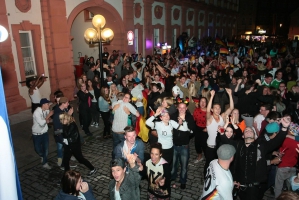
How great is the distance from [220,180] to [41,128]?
4836 millimetres

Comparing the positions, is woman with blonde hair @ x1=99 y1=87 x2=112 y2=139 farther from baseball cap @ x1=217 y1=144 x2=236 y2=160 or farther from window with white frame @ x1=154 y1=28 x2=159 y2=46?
window with white frame @ x1=154 y1=28 x2=159 y2=46

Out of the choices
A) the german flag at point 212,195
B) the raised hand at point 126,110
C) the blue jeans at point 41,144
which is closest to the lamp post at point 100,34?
the raised hand at point 126,110

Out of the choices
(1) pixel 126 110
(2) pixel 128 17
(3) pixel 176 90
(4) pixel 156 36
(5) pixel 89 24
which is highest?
(2) pixel 128 17

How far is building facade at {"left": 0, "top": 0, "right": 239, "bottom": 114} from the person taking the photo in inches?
422

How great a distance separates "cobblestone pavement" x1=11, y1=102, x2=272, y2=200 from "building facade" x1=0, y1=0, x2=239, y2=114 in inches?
143

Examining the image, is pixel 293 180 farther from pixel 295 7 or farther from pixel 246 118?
pixel 295 7

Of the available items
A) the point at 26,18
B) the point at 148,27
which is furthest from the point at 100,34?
the point at 148,27

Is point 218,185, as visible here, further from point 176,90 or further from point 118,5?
point 118,5

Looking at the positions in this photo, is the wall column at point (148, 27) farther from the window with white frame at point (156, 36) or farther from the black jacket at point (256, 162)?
the black jacket at point (256, 162)

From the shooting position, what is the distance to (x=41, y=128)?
6.41 metres

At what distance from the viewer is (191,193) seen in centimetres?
564

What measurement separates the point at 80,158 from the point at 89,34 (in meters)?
5.66

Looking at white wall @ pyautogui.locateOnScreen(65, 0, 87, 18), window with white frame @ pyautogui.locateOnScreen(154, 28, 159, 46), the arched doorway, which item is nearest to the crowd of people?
white wall @ pyautogui.locateOnScreen(65, 0, 87, 18)

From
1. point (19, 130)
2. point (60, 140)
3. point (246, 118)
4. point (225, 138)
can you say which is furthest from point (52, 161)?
point (246, 118)
